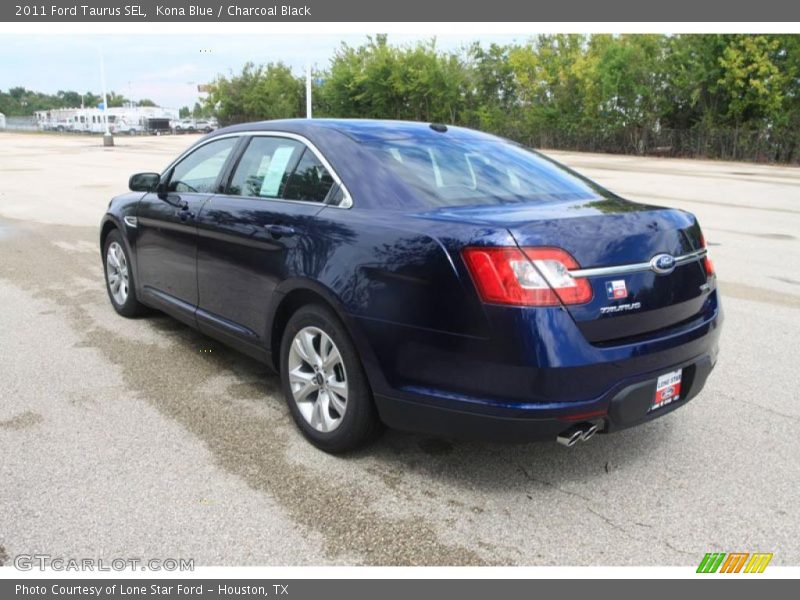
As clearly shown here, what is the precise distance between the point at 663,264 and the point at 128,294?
14.2ft

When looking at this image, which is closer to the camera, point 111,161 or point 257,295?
point 257,295

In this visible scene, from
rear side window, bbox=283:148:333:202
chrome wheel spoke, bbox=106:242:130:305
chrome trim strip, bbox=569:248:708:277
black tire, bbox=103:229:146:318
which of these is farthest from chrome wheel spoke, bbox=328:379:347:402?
chrome wheel spoke, bbox=106:242:130:305

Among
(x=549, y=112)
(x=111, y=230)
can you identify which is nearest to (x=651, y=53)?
(x=549, y=112)

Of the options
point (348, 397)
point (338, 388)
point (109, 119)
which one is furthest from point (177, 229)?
point (109, 119)

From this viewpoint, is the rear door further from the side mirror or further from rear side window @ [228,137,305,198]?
the side mirror

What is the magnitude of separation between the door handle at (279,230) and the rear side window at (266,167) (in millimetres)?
230

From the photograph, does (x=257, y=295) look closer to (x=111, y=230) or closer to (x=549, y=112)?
(x=111, y=230)

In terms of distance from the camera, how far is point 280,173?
402 cm

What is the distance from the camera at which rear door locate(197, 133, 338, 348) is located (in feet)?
11.9

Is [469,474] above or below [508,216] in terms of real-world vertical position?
below

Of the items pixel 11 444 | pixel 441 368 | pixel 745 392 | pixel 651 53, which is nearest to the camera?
pixel 441 368

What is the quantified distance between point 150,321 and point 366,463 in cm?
320

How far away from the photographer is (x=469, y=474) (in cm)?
341

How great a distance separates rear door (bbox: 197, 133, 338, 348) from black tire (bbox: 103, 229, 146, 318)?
1.44 meters
